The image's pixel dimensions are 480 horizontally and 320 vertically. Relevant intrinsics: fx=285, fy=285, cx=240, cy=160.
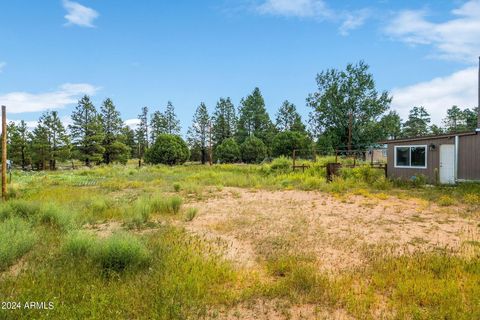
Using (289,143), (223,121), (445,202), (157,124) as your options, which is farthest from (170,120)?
(445,202)

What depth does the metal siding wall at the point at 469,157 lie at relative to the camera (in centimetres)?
1217

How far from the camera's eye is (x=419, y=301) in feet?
10.4

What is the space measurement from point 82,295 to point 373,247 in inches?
178

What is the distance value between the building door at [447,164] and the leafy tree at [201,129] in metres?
42.3

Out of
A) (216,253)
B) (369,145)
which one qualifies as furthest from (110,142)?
(216,253)

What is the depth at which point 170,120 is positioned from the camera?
54.5m

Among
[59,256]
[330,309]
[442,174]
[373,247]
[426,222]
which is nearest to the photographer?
[330,309]

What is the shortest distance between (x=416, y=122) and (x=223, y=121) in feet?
138

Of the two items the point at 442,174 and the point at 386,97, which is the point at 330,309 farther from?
the point at 386,97

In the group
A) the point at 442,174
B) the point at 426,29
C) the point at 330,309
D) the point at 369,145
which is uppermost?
the point at 426,29

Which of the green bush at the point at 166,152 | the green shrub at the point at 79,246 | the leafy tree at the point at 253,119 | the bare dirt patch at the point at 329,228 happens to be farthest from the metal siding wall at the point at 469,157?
the leafy tree at the point at 253,119

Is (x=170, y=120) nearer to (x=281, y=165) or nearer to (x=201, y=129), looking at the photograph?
(x=201, y=129)

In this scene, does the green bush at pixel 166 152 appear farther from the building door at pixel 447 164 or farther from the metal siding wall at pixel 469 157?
the metal siding wall at pixel 469 157

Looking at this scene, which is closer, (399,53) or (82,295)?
(82,295)
